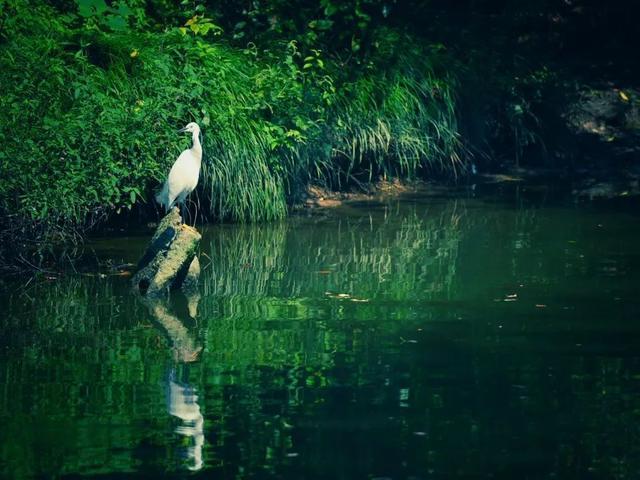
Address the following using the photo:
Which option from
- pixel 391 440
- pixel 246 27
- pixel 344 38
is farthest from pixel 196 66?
pixel 391 440

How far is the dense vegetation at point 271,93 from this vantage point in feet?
32.2

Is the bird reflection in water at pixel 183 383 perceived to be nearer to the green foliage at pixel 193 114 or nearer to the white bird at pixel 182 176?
the white bird at pixel 182 176

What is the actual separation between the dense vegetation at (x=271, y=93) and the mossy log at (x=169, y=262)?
70 cm

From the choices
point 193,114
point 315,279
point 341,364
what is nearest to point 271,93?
point 193,114

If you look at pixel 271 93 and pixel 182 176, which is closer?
pixel 182 176

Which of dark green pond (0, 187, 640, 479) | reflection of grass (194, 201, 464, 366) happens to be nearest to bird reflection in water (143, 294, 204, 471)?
dark green pond (0, 187, 640, 479)

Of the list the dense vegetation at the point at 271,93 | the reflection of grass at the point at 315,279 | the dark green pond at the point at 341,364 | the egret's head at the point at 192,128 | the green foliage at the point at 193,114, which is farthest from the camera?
the egret's head at the point at 192,128

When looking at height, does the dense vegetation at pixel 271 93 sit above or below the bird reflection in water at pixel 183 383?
above

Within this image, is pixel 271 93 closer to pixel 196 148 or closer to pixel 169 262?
pixel 196 148

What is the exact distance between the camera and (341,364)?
22.7 feet

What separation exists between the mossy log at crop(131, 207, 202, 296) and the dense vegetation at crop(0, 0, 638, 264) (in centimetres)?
70

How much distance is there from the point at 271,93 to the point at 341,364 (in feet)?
20.1

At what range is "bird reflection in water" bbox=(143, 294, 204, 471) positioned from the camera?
553 centimetres

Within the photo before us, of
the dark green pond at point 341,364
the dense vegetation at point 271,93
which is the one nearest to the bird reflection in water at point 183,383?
the dark green pond at point 341,364
